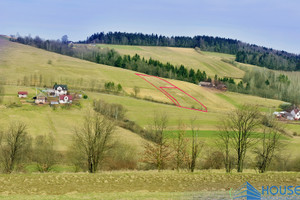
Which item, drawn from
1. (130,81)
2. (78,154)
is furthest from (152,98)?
(78,154)

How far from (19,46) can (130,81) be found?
81.6 meters

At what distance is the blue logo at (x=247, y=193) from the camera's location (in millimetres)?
18664

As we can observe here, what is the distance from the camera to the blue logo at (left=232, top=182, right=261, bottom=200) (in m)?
18.7

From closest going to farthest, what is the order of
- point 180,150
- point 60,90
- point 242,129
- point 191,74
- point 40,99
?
point 180,150 → point 242,129 → point 40,99 → point 60,90 → point 191,74

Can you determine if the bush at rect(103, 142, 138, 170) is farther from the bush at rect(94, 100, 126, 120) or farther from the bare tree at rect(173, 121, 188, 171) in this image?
the bush at rect(94, 100, 126, 120)

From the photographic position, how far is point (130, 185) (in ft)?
70.5

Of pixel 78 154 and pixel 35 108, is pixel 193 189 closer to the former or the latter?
pixel 78 154

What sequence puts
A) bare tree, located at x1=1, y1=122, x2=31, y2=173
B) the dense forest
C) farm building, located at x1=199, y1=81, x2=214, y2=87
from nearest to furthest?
bare tree, located at x1=1, y1=122, x2=31, y2=173 < the dense forest < farm building, located at x1=199, y1=81, x2=214, y2=87

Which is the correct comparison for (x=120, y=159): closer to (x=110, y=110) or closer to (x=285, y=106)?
(x=110, y=110)

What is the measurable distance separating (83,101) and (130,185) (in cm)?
6461

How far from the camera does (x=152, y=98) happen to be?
330 feet
